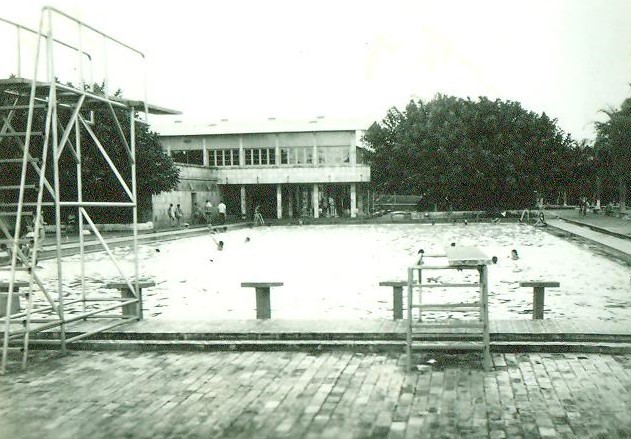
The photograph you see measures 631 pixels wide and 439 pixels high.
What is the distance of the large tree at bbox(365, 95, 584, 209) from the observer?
44.2 metres

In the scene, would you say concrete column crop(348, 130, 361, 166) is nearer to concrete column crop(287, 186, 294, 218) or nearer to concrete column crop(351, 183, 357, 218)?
concrete column crop(351, 183, 357, 218)

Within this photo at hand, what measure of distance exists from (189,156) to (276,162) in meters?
7.44

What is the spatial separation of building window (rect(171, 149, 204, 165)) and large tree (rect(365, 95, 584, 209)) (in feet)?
53.6

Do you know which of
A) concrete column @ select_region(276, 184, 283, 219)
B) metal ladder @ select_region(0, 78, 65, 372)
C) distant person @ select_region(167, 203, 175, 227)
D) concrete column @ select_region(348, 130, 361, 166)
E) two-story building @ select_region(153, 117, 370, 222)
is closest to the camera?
metal ladder @ select_region(0, 78, 65, 372)

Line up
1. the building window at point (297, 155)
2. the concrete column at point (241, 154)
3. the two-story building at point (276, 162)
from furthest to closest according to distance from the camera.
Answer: the concrete column at point (241, 154), the building window at point (297, 155), the two-story building at point (276, 162)

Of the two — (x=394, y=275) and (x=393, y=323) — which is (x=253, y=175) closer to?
(x=394, y=275)

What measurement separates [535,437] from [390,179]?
4543 centimetres

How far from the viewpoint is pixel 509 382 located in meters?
5.88

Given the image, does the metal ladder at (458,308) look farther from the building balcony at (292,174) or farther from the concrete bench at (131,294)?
the building balcony at (292,174)

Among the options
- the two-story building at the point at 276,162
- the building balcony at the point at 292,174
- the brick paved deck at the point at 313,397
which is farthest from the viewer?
the two-story building at the point at 276,162

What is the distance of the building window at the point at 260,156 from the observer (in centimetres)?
5356

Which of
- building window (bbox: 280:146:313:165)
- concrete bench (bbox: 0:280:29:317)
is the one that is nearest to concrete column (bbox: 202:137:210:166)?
building window (bbox: 280:146:313:165)

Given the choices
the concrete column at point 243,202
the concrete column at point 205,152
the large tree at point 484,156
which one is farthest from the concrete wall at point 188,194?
the large tree at point 484,156

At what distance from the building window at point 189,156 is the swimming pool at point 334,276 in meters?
28.9
